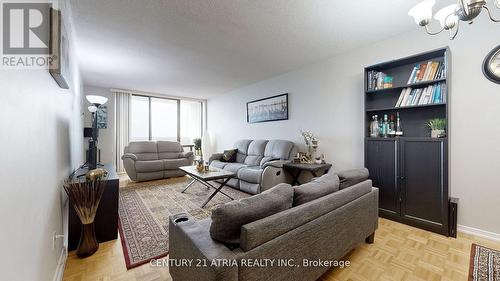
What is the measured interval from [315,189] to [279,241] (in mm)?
541

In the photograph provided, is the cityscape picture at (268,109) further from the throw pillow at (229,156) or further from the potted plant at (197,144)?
the potted plant at (197,144)

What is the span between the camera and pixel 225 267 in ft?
3.06

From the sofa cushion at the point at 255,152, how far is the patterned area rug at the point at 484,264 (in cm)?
312

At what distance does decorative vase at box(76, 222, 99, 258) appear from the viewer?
1.87 meters

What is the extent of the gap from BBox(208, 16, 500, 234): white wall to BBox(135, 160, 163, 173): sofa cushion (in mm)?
2600

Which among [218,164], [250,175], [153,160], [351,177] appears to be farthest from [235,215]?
[153,160]

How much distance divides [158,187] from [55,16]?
3.29 meters

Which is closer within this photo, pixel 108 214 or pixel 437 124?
pixel 108 214

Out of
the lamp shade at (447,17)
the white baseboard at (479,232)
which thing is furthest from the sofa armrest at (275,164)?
the lamp shade at (447,17)

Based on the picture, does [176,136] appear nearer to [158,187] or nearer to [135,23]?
[158,187]

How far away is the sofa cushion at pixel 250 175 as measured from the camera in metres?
3.49

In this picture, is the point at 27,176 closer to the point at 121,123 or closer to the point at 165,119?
the point at 121,123

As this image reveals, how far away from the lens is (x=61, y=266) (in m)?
1.63
